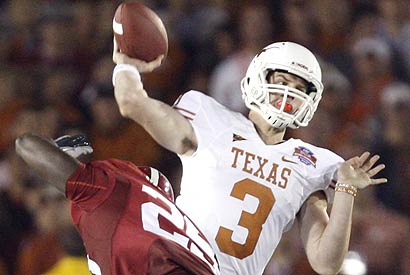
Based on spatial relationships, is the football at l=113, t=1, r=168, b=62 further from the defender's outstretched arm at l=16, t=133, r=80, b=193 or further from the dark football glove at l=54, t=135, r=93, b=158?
the defender's outstretched arm at l=16, t=133, r=80, b=193

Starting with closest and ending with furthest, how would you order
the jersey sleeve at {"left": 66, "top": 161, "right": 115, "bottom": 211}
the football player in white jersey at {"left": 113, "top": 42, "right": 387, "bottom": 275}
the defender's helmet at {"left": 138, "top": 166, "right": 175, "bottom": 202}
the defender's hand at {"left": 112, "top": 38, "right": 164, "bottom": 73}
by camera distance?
the jersey sleeve at {"left": 66, "top": 161, "right": 115, "bottom": 211} → the defender's helmet at {"left": 138, "top": 166, "right": 175, "bottom": 202} → the defender's hand at {"left": 112, "top": 38, "right": 164, "bottom": 73} → the football player in white jersey at {"left": 113, "top": 42, "right": 387, "bottom": 275}

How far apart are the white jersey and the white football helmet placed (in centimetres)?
12

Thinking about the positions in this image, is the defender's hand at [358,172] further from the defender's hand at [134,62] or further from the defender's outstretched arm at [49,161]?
the defender's outstretched arm at [49,161]

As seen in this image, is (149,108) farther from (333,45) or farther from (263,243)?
(333,45)

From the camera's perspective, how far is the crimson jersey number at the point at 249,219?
4172 mm

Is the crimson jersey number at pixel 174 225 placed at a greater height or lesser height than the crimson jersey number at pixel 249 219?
greater

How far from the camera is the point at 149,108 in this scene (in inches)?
157

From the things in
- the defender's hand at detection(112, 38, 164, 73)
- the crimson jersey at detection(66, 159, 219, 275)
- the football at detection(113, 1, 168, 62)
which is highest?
the football at detection(113, 1, 168, 62)

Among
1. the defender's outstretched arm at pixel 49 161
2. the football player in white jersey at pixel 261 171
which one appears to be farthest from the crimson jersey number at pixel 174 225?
the football player in white jersey at pixel 261 171

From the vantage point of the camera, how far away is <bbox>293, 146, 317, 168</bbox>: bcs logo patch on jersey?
4312 mm

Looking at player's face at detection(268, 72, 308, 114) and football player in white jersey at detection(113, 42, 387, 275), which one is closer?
football player in white jersey at detection(113, 42, 387, 275)

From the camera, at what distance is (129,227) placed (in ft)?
11.4

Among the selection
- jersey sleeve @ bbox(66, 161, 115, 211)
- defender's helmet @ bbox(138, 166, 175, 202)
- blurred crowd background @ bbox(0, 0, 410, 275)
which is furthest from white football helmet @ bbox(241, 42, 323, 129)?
blurred crowd background @ bbox(0, 0, 410, 275)

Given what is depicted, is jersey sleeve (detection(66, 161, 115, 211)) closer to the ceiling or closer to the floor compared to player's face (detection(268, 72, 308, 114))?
closer to the floor
